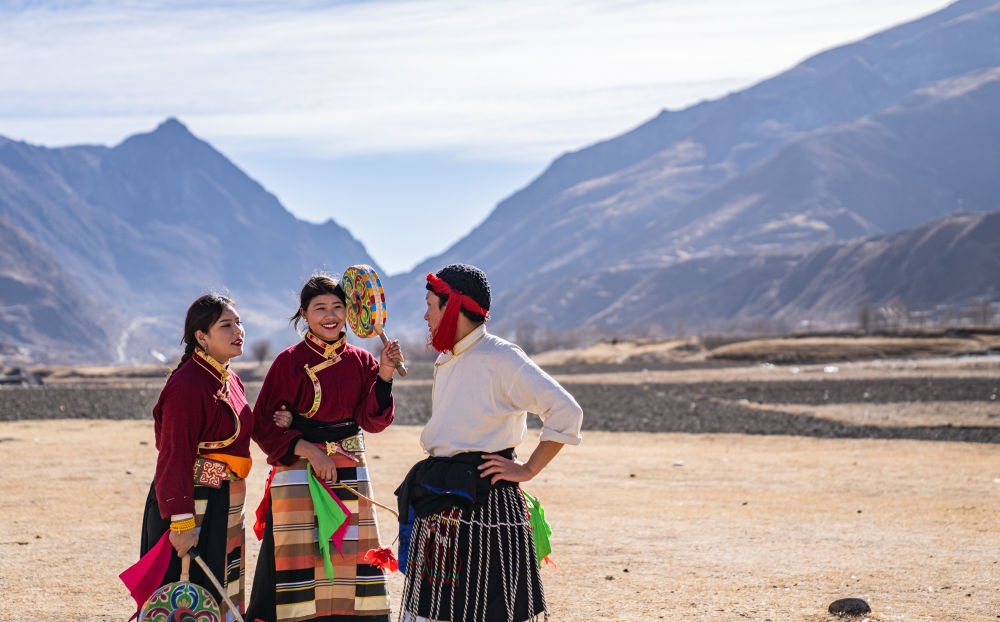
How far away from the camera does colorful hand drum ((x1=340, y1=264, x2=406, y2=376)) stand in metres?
5.18

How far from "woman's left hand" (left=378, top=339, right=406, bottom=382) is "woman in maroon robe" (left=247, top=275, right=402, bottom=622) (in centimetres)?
1

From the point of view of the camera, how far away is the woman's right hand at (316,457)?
5371mm

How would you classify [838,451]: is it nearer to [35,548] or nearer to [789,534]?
[789,534]

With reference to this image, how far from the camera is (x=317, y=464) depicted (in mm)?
5375

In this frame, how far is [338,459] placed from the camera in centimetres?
551

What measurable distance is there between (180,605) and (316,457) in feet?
3.19

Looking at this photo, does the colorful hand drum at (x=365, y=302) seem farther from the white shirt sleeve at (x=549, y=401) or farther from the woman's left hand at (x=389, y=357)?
the white shirt sleeve at (x=549, y=401)

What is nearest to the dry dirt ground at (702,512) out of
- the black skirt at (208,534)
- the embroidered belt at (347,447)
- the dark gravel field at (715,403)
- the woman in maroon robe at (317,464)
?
the dark gravel field at (715,403)

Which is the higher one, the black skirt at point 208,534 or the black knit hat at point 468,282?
the black knit hat at point 468,282

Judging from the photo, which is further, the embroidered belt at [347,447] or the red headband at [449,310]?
the embroidered belt at [347,447]

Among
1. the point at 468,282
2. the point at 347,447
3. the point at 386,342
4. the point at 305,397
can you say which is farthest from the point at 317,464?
the point at 468,282

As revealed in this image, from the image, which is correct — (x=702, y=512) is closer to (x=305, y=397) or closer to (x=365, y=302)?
(x=305, y=397)

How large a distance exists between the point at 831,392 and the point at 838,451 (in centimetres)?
1365

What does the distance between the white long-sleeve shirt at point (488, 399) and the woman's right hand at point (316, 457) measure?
0.89 m
